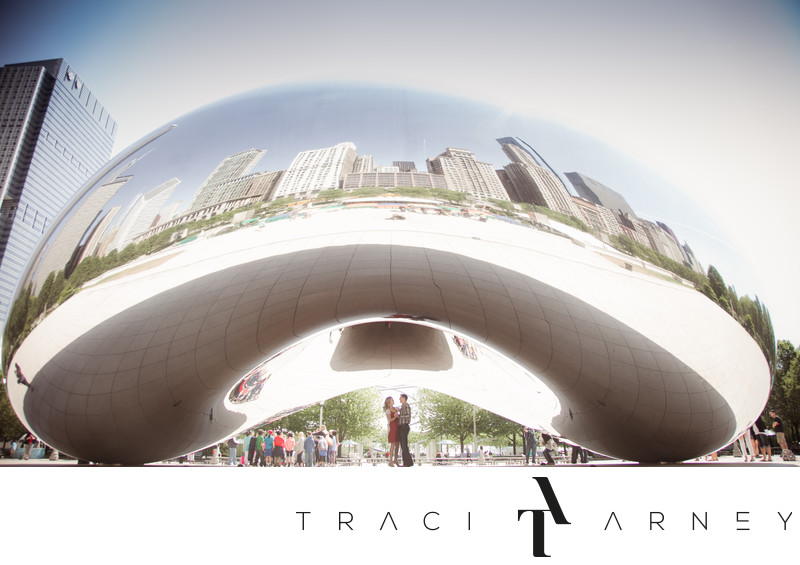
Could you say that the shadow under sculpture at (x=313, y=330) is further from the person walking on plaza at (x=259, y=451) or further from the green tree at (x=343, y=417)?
the green tree at (x=343, y=417)

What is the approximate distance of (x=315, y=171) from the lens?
9.78ft

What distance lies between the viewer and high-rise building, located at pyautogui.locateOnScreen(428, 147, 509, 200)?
3031 millimetres

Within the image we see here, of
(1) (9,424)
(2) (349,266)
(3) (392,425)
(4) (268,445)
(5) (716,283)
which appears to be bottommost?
(1) (9,424)

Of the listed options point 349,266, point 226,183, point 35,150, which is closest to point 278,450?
point 349,266

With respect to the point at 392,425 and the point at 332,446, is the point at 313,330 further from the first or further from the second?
the point at 332,446

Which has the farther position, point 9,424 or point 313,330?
point 9,424

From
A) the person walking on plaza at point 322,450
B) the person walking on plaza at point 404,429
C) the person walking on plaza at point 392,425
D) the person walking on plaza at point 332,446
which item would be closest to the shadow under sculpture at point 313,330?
the person walking on plaza at point 404,429

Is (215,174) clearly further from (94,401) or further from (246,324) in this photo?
(94,401)

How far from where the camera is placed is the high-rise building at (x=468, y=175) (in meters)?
3.03

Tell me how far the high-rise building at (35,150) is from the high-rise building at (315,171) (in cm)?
221

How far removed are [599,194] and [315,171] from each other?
2165mm

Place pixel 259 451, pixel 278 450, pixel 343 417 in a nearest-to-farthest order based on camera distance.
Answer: pixel 278 450 → pixel 259 451 → pixel 343 417
